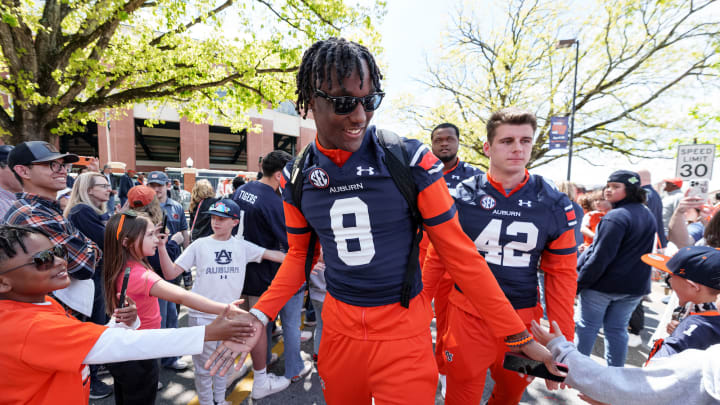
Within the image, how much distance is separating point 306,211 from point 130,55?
952 centimetres

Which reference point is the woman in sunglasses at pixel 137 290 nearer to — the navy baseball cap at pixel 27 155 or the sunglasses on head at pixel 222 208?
the sunglasses on head at pixel 222 208

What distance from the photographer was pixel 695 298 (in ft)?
6.08

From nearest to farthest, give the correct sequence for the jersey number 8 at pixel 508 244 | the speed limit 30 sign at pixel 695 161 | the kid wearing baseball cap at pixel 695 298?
the kid wearing baseball cap at pixel 695 298 → the jersey number 8 at pixel 508 244 → the speed limit 30 sign at pixel 695 161

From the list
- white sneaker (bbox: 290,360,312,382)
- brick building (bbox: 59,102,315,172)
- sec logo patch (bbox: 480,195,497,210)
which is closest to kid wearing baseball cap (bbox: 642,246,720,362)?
sec logo patch (bbox: 480,195,497,210)

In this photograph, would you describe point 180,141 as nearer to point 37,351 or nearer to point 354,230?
point 37,351

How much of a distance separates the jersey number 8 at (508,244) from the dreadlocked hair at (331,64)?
4.05ft

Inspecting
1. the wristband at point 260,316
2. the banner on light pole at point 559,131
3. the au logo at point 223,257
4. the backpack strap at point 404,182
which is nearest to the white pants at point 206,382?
the au logo at point 223,257

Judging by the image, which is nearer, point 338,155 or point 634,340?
point 338,155

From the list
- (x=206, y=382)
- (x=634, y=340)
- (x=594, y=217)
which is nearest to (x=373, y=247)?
(x=206, y=382)

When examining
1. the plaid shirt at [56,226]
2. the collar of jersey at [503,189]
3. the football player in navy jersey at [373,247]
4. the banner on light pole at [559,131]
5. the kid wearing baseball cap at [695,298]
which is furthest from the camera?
the banner on light pole at [559,131]

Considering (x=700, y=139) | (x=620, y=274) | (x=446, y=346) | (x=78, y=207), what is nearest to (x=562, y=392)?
(x=620, y=274)

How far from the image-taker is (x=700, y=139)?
476 inches

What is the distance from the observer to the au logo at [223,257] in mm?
2985

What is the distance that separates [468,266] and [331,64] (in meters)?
1.16
